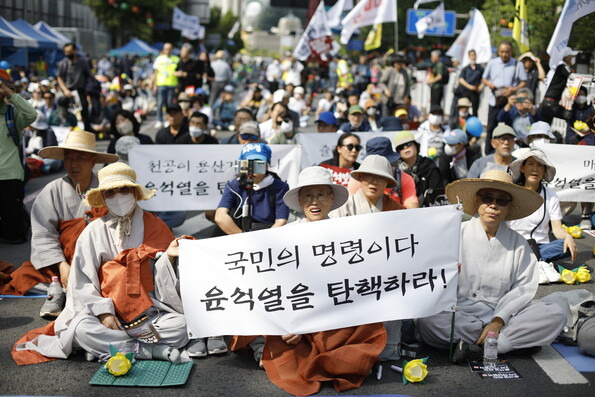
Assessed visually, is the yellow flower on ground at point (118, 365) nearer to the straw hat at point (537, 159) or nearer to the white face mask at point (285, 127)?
Answer: the straw hat at point (537, 159)

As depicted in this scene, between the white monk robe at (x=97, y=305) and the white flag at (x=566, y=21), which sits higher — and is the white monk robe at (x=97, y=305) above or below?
below

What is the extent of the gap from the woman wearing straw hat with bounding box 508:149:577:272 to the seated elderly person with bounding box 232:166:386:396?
8.45 feet

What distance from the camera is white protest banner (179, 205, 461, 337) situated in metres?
4.85

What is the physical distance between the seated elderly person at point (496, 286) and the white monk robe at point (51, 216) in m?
2.87

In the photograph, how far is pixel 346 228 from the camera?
4922 mm

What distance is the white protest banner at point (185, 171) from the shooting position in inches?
344

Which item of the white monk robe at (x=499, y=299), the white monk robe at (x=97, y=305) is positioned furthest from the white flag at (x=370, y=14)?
the white monk robe at (x=97, y=305)

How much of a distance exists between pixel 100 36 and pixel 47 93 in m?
39.4

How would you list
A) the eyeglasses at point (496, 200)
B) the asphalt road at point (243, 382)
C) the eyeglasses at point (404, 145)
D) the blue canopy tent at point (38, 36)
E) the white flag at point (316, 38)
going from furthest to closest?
the blue canopy tent at point (38, 36), the white flag at point (316, 38), the eyeglasses at point (404, 145), the eyeglasses at point (496, 200), the asphalt road at point (243, 382)

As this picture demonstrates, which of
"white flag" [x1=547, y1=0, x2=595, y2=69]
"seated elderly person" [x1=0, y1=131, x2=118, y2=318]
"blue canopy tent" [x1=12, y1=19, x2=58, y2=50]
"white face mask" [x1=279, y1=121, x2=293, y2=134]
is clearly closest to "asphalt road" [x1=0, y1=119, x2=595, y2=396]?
"seated elderly person" [x1=0, y1=131, x2=118, y2=318]

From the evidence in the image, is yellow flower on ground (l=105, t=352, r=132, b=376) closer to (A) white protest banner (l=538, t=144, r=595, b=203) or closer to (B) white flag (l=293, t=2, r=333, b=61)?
(A) white protest banner (l=538, t=144, r=595, b=203)

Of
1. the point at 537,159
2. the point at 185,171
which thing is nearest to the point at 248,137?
the point at 185,171

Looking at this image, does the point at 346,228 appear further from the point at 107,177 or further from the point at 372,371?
the point at 107,177

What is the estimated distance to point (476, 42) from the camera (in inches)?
701
